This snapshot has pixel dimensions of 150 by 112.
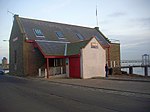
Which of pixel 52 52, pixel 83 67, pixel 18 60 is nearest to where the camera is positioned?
pixel 83 67

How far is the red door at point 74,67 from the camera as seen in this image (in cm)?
2800

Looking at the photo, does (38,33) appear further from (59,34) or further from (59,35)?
(59,34)

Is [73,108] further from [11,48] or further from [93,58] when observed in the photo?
[11,48]

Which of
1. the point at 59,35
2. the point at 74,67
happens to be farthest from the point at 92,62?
the point at 59,35

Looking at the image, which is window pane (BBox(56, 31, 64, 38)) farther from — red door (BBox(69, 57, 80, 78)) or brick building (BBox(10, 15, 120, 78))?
red door (BBox(69, 57, 80, 78))

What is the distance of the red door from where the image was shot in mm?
28000

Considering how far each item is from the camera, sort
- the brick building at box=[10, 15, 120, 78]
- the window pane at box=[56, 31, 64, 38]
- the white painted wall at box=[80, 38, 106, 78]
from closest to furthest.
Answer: the white painted wall at box=[80, 38, 106, 78]
the brick building at box=[10, 15, 120, 78]
the window pane at box=[56, 31, 64, 38]

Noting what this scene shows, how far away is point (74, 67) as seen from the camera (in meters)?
28.7

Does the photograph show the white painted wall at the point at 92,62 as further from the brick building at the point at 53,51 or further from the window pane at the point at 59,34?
the window pane at the point at 59,34

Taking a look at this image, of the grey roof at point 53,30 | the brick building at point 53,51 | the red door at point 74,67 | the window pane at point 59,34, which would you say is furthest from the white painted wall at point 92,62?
the window pane at point 59,34

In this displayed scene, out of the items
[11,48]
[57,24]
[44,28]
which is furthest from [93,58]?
[11,48]

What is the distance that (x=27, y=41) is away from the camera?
32281mm

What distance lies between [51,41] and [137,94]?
72.9ft

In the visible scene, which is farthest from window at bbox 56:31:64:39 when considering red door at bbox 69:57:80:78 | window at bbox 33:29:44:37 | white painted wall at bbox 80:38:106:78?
white painted wall at bbox 80:38:106:78
